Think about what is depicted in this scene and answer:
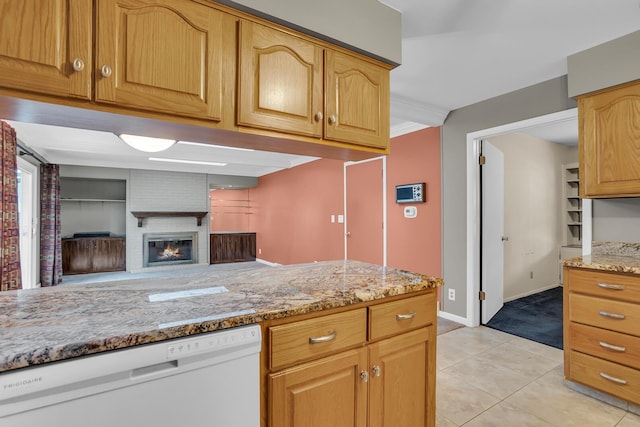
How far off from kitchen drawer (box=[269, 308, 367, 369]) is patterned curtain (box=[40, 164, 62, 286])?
6214 millimetres

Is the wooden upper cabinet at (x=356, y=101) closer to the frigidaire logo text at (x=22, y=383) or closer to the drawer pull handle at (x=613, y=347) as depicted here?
the frigidaire logo text at (x=22, y=383)

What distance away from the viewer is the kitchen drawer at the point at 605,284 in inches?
72.4

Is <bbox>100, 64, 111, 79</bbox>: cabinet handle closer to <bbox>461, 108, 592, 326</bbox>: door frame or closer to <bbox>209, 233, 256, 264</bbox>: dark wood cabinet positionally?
<bbox>461, 108, 592, 326</bbox>: door frame

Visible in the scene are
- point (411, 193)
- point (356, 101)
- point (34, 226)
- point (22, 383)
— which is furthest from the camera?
point (34, 226)

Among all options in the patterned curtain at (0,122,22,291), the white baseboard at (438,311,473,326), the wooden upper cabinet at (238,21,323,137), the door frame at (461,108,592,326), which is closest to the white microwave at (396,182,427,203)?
the door frame at (461,108,592,326)

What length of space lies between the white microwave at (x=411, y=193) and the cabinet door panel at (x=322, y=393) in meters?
2.80

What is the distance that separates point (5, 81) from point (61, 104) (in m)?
0.14

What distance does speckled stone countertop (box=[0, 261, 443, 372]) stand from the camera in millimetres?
835

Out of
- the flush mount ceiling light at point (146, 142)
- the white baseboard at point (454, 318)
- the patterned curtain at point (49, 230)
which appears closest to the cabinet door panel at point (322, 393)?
the flush mount ceiling light at point (146, 142)

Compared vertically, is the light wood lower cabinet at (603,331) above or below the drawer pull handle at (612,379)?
above

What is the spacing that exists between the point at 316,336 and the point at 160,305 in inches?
23.3

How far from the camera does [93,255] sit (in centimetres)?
675

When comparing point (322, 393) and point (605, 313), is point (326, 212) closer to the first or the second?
point (605, 313)

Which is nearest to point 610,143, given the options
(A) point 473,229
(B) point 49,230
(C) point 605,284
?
(C) point 605,284
